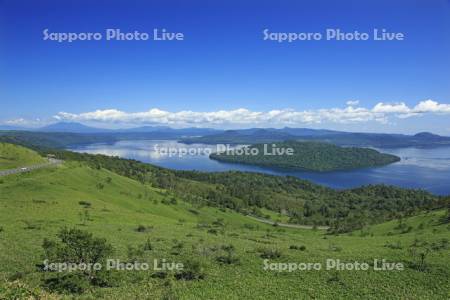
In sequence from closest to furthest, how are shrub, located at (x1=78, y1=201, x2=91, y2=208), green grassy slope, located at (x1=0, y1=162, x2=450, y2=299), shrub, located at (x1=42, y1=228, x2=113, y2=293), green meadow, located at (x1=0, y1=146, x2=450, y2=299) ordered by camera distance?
green meadow, located at (x1=0, y1=146, x2=450, y2=299)
green grassy slope, located at (x1=0, y1=162, x2=450, y2=299)
shrub, located at (x1=42, y1=228, x2=113, y2=293)
shrub, located at (x1=78, y1=201, x2=91, y2=208)

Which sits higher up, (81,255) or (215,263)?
(81,255)

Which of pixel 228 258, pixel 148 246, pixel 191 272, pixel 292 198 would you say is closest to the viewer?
pixel 191 272

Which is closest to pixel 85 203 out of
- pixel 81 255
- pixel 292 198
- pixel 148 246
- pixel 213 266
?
pixel 148 246

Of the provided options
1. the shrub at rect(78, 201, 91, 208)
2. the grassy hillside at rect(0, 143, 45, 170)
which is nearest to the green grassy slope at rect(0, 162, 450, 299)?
the shrub at rect(78, 201, 91, 208)

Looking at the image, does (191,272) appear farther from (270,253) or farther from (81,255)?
(270,253)

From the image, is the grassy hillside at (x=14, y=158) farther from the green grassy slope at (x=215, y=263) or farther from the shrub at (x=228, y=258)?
the shrub at (x=228, y=258)

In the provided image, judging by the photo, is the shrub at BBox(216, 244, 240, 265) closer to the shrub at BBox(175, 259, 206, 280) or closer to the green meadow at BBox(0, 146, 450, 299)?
the green meadow at BBox(0, 146, 450, 299)

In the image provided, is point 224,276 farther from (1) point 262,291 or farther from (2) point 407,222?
(2) point 407,222

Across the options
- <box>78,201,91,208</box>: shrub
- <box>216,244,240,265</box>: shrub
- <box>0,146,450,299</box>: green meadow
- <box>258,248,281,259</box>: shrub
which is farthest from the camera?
<box>78,201,91,208</box>: shrub
